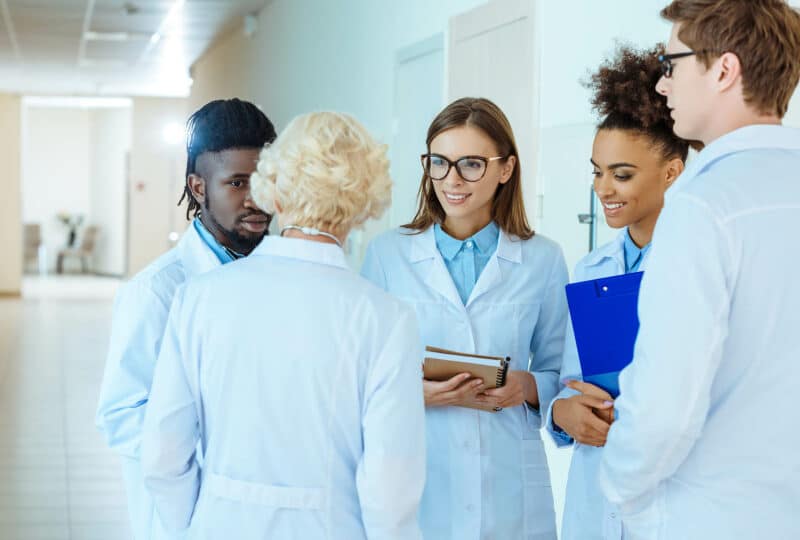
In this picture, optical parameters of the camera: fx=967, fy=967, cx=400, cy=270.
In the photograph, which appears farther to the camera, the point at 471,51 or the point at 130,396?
the point at 471,51

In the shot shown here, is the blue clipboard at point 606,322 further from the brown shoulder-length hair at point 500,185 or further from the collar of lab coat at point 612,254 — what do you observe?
the brown shoulder-length hair at point 500,185

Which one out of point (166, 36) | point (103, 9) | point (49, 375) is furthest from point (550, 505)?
point (166, 36)

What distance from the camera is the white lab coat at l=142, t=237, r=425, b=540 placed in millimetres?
1503

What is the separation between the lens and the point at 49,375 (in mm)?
8680

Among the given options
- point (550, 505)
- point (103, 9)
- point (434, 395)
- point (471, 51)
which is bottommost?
point (550, 505)

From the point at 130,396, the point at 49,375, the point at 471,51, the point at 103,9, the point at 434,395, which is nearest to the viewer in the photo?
the point at 130,396

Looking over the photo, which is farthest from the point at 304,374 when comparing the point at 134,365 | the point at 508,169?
the point at 508,169

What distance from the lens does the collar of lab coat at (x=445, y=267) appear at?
2.21 metres

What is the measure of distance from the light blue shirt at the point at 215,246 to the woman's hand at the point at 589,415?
0.74 m

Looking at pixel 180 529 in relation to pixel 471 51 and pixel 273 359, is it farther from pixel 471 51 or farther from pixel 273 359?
pixel 471 51

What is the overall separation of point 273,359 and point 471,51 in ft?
11.8

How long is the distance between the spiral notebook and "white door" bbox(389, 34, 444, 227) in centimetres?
338

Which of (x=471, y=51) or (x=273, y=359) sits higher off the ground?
(x=471, y=51)

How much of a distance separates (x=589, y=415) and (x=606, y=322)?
0.20m
